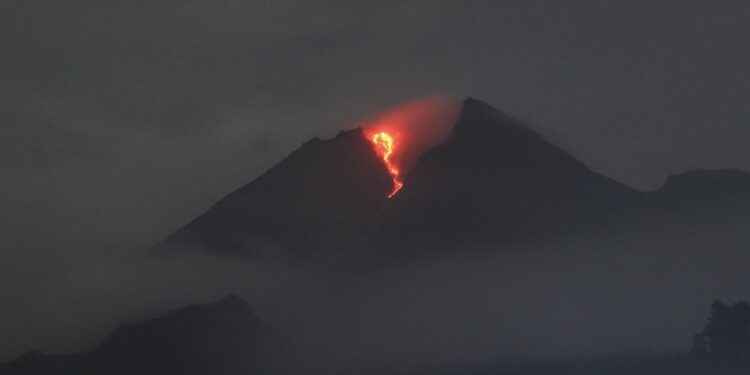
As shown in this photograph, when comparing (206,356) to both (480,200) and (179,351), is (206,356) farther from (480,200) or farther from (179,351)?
(480,200)

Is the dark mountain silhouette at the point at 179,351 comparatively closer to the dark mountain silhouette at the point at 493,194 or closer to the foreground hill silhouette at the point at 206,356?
the foreground hill silhouette at the point at 206,356

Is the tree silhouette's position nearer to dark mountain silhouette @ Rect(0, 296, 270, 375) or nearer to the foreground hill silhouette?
the foreground hill silhouette

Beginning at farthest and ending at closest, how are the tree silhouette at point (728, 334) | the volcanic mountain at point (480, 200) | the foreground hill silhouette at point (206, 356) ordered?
the volcanic mountain at point (480, 200)
the foreground hill silhouette at point (206, 356)
the tree silhouette at point (728, 334)

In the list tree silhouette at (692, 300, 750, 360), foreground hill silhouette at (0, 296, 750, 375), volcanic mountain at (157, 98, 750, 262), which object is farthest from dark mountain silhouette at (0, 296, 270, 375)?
tree silhouette at (692, 300, 750, 360)

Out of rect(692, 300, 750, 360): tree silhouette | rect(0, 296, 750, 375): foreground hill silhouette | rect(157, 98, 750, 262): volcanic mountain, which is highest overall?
rect(157, 98, 750, 262): volcanic mountain

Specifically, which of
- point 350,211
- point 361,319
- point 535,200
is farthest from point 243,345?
point 535,200

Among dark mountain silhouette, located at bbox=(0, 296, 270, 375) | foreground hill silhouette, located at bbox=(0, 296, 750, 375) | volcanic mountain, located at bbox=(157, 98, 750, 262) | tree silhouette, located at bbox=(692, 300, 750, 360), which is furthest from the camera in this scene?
volcanic mountain, located at bbox=(157, 98, 750, 262)

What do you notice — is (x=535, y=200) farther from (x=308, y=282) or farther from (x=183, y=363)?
(x=183, y=363)

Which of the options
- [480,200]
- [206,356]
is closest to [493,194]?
[480,200]

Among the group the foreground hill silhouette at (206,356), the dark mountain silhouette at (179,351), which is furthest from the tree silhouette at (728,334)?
the dark mountain silhouette at (179,351)
